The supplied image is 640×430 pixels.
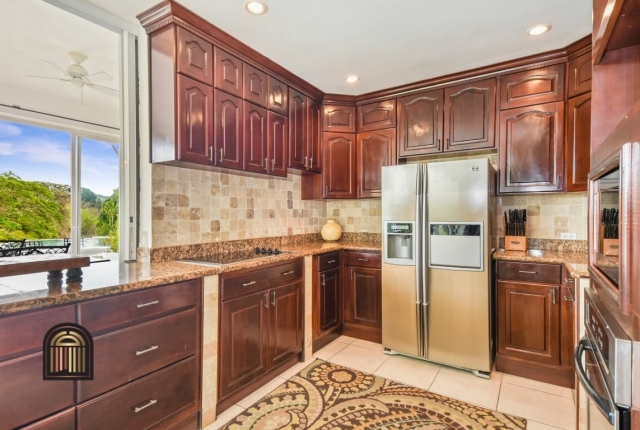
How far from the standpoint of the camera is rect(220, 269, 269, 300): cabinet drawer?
6.65 ft

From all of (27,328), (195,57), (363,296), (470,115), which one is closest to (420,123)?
(470,115)

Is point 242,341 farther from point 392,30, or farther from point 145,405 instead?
point 392,30

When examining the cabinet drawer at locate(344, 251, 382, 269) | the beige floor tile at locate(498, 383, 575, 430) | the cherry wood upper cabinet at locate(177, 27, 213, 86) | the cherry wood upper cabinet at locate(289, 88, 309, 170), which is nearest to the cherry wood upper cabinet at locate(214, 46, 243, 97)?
the cherry wood upper cabinet at locate(177, 27, 213, 86)

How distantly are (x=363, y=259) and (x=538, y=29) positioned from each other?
2.26m

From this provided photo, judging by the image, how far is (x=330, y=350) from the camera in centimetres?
300

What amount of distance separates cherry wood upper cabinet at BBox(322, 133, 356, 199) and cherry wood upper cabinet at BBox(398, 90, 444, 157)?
0.55m

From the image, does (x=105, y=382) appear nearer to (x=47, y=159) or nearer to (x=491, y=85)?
Answer: (x=491, y=85)

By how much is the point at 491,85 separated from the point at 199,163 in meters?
2.57

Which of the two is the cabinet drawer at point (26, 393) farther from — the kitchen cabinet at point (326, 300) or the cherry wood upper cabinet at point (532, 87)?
the cherry wood upper cabinet at point (532, 87)

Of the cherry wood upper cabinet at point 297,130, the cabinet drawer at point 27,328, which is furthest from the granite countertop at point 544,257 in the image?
the cabinet drawer at point 27,328

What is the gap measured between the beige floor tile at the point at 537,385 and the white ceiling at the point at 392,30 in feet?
8.44

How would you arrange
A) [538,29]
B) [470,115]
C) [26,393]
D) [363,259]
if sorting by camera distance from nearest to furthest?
[26,393] → [538,29] → [470,115] → [363,259]

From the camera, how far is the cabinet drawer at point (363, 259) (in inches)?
122

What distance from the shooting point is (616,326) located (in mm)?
781
